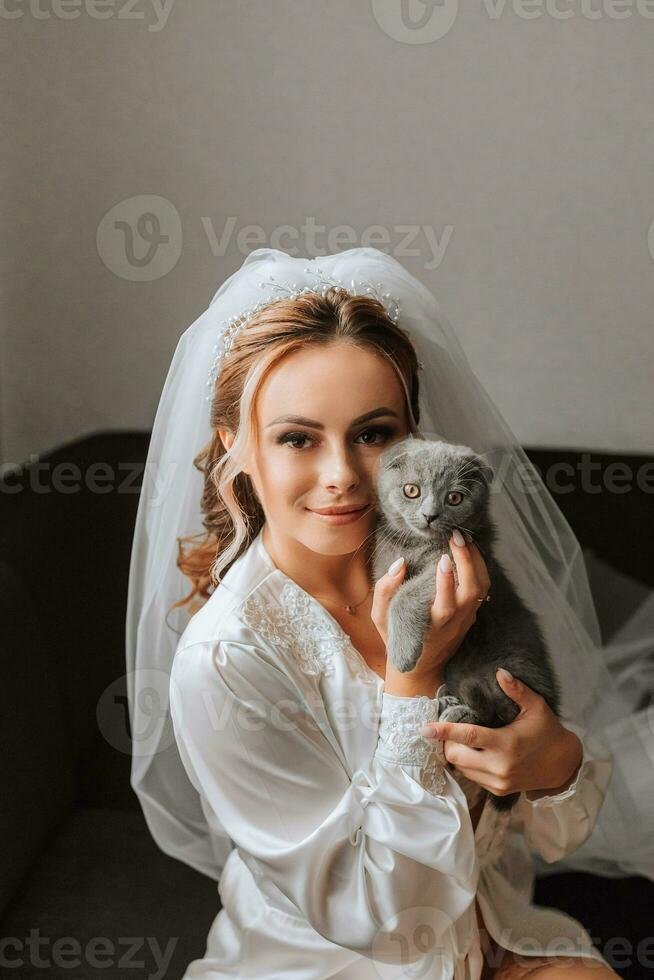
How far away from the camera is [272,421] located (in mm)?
1049

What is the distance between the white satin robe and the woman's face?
0.13 metres

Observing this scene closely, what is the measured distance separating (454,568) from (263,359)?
0.31 metres

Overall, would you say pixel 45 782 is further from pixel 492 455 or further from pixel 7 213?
pixel 7 213

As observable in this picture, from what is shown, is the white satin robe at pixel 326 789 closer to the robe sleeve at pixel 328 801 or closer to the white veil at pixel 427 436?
the robe sleeve at pixel 328 801

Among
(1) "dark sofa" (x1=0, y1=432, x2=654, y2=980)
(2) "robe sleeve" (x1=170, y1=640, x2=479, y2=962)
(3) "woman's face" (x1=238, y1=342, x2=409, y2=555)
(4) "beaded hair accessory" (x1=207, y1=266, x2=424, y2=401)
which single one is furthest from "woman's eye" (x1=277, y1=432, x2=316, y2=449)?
(1) "dark sofa" (x1=0, y1=432, x2=654, y2=980)

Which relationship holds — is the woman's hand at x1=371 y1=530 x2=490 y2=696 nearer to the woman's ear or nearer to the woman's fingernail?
the woman's fingernail

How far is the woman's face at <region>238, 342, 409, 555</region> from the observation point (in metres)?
1.02

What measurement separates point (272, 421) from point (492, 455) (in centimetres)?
32

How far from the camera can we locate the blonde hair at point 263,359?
105cm

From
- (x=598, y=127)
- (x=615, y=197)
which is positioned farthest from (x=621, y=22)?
(x=615, y=197)

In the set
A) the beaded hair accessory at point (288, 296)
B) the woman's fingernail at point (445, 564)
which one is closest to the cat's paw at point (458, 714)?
the woman's fingernail at point (445, 564)

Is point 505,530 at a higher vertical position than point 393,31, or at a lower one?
lower

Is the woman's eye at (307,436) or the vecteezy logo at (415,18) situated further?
the vecteezy logo at (415,18)

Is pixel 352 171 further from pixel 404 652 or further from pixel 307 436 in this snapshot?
pixel 404 652
